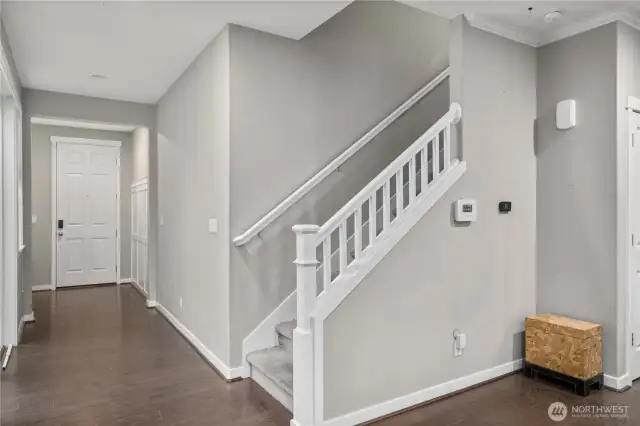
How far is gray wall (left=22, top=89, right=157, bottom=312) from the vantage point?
487 cm

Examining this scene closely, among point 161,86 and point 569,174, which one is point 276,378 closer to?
point 569,174

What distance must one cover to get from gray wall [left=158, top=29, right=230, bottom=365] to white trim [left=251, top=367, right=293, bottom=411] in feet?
0.95

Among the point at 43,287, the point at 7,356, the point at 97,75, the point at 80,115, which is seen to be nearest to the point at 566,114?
the point at 97,75

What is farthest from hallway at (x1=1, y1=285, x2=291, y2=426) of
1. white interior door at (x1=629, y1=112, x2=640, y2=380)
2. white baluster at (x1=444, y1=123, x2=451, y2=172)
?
white interior door at (x1=629, y1=112, x2=640, y2=380)

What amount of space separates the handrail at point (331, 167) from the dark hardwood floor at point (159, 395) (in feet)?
3.66

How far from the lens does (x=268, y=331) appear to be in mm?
3416

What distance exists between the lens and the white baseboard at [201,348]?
327 cm

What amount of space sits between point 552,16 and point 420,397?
9.19 ft

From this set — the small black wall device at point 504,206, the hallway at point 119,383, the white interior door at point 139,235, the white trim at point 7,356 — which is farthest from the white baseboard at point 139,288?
the small black wall device at point 504,206

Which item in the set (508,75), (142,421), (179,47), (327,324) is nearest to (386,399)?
(327,324)

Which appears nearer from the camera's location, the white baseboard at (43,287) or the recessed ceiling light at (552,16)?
the recessed ceiling light at (552,16)

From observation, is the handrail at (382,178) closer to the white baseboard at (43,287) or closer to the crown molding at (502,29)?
the crown molding at (502,29)

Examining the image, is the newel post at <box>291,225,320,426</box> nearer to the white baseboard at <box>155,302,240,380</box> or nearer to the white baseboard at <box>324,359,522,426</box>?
the white baseboard at <box>324,359,522,426</box>

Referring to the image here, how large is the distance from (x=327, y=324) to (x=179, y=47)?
106 inches
